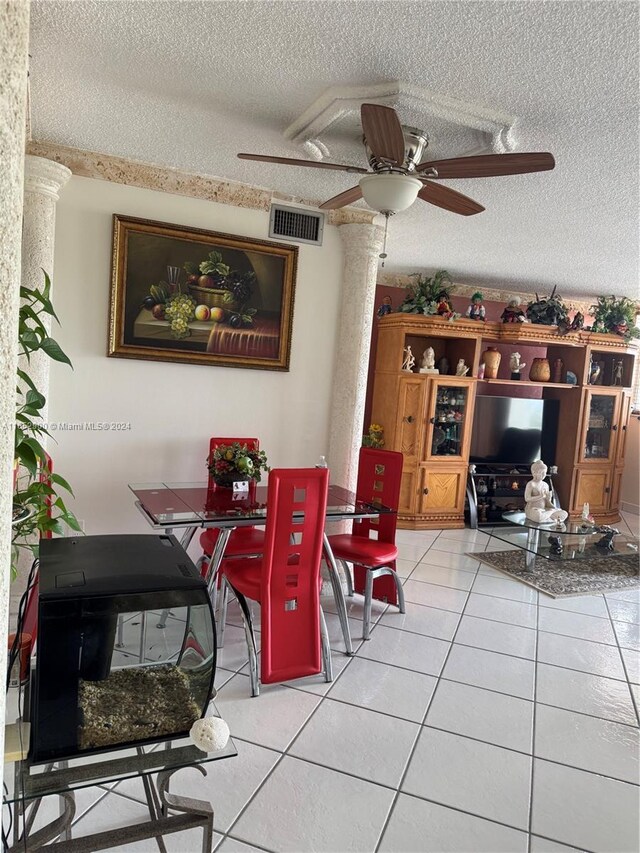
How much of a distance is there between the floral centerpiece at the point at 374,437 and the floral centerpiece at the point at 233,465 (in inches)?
102

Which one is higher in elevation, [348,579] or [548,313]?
[548,313]

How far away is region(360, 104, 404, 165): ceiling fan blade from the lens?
1.96m

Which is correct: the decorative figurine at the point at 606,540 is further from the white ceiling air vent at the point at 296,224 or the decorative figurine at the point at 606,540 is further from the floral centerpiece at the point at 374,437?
the white ceiling air vent at the point at 296,224

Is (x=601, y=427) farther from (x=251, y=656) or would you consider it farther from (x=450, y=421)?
(x=251, y=656)

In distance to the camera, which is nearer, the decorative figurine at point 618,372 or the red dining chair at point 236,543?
the red dining chair at point 236,543

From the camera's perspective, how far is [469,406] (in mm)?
5867

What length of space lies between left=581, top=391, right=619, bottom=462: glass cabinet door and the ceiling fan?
4442 mm

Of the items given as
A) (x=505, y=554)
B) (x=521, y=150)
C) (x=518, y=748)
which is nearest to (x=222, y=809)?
(x=518, y=748)

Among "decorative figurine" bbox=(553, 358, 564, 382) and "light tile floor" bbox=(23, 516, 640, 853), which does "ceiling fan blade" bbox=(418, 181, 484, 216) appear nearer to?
"light tile floor" bbox=(23, 516, 640, 853)

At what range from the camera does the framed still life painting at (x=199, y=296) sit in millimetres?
3594

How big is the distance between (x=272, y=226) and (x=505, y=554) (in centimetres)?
325

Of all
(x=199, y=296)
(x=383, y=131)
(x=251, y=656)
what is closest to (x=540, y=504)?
(x=251, y=656)

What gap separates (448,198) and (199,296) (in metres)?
1.74

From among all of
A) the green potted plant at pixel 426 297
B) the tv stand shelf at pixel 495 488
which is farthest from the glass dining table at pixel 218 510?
the tv stand shelf at pixel 495 488
